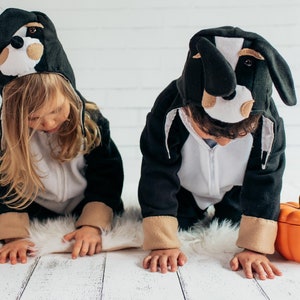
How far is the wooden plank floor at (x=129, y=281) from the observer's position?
92cm

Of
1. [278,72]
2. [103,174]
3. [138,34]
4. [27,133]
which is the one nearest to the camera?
[278,72]

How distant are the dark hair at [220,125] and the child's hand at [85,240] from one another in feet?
1.18

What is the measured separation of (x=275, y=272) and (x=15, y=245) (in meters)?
0.55

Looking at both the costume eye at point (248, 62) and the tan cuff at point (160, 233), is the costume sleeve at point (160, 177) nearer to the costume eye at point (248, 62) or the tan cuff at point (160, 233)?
the tan cuff at point (160, 233)

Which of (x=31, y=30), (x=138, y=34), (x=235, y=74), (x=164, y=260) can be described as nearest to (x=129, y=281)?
(x=164, y=260)

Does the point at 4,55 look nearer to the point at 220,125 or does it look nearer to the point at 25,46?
the point at 25,46

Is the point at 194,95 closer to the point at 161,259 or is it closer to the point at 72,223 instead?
the point at 161,259

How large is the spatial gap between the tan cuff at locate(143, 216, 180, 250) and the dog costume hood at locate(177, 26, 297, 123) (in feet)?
0.90

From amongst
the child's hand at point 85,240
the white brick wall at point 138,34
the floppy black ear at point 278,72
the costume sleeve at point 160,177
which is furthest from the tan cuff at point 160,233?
the white brick wall at point 138,34

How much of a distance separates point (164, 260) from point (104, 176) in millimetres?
313

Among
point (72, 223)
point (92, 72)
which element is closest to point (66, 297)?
point (72, 223)

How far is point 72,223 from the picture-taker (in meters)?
1.24

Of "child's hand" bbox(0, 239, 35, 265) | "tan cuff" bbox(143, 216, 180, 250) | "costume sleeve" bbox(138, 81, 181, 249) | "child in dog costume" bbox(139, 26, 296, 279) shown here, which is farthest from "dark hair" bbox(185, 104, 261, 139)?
"child's hand" bbox(0, 239, 35, 265)

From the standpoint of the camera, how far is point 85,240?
1.14 metres
